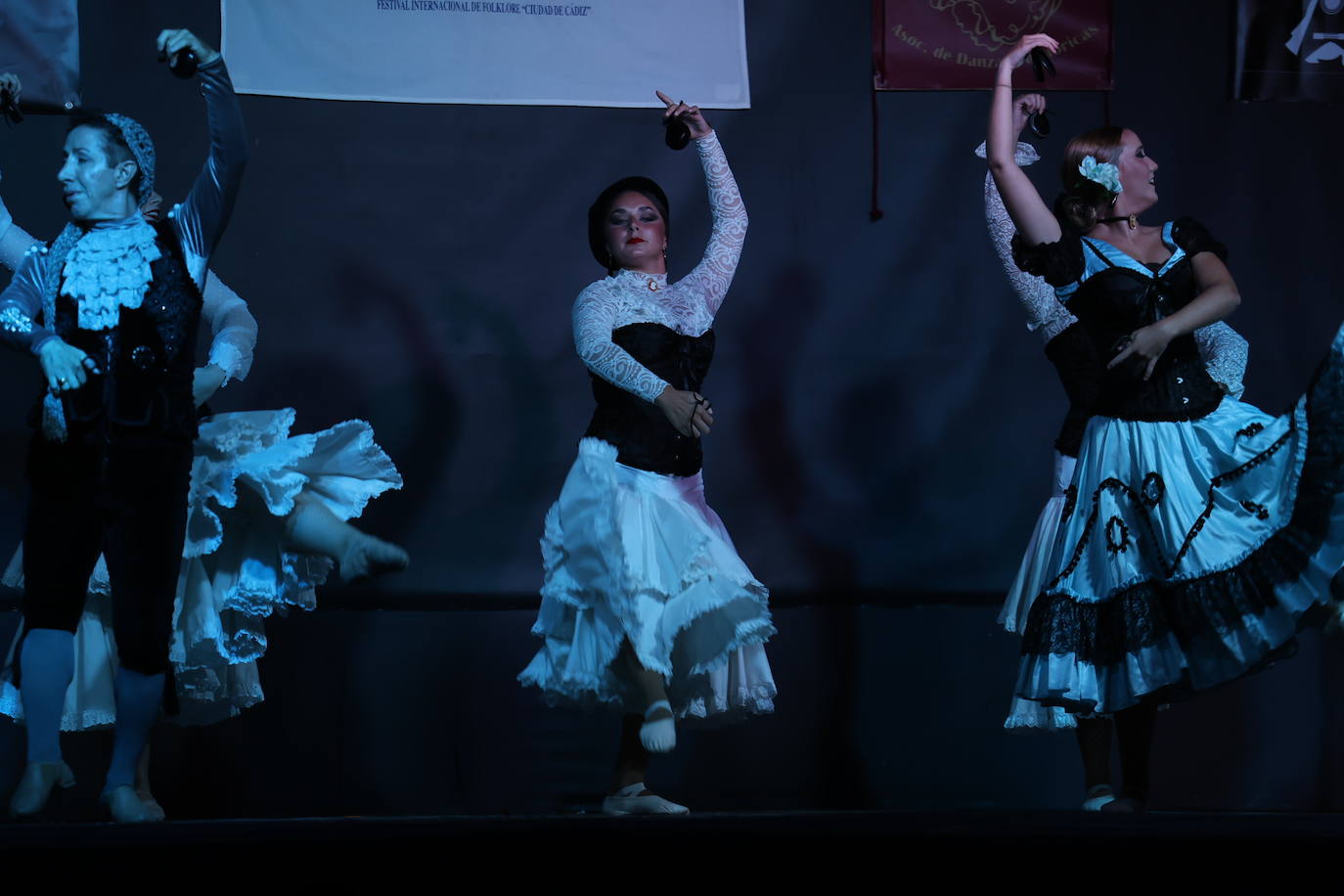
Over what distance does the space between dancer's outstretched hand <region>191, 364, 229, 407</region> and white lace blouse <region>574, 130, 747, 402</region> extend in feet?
3.24

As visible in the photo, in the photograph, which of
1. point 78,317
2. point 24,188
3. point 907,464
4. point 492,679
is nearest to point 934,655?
point 907,464

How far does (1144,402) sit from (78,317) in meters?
2.57

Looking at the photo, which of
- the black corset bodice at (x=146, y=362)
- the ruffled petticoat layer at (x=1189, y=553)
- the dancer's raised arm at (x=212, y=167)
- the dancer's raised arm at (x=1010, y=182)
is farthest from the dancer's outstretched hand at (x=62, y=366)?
the ruffled petticoat layer at (x=1189, y=553)

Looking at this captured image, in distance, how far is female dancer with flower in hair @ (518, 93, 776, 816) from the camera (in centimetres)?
415

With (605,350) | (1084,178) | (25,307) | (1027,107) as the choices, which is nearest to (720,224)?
(605,350)

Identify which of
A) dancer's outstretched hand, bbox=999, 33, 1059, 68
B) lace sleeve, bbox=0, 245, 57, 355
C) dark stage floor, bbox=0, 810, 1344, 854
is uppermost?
dancer's outstretched hand, bbox=999, 33, 1059, 68

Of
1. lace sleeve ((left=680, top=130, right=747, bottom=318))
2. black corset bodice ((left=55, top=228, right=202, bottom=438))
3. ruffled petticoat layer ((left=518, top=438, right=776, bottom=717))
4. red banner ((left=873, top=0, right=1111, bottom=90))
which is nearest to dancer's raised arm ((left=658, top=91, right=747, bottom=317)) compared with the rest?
lace sleeve ((left=680, top=130, right=747, bottom=318))

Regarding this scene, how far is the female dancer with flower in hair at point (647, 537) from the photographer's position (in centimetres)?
415

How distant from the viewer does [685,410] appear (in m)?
4.20

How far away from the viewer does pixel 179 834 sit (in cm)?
278

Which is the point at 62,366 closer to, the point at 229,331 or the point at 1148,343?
the point at 229,331

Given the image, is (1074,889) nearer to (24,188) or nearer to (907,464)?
(907,464)

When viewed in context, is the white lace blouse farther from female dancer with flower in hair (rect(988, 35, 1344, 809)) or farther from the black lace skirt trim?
the black lace skirt trim

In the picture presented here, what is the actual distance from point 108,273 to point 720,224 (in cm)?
178
